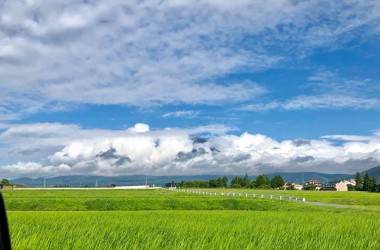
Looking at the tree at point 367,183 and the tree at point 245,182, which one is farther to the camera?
the tree at point 245,182

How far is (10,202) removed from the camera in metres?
38.6

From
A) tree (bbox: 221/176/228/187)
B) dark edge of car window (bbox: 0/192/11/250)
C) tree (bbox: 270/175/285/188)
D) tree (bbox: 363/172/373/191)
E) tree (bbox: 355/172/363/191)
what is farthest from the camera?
tree (bbox: 221/176/228/187)

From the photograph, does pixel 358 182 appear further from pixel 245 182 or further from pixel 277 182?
pixel 245 182

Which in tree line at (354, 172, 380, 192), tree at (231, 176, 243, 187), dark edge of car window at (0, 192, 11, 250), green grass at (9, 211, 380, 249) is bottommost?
green grass at (9, 211, 380, 249)

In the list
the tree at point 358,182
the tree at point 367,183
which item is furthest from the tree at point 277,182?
the tree at point 367,183

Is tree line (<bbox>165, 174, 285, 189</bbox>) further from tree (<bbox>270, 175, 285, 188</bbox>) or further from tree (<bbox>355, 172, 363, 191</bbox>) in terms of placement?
tree (<bbox>355, 172, 363, 191</bbox>)

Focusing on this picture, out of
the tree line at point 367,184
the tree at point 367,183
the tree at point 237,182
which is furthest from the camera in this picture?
the tree at point 237,182

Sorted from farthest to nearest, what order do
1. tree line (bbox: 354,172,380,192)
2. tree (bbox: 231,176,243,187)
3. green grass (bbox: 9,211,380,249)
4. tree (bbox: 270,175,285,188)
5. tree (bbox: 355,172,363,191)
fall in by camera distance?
tree (bbox: 231,176,243,187), tree (bbox: 270,175,285,188), tree (bbox: 355,172,363,191), tree line (bbox: 354,172,380,192), green grass (bbox: 9,211,380,249)

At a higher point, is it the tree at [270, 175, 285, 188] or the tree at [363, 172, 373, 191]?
the tree at [270, 175, 285, 188]

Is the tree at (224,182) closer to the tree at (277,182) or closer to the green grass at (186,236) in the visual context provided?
the tree at (277,182)

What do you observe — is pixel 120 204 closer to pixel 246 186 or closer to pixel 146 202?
pixel 146 202

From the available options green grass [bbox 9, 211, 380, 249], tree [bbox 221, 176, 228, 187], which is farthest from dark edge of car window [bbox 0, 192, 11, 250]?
tree [bbox 221, 176, 228, 187]

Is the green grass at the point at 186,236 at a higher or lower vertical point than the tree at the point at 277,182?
lower

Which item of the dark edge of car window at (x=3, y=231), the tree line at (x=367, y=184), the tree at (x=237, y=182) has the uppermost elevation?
the tree at (x=237, y=182)
